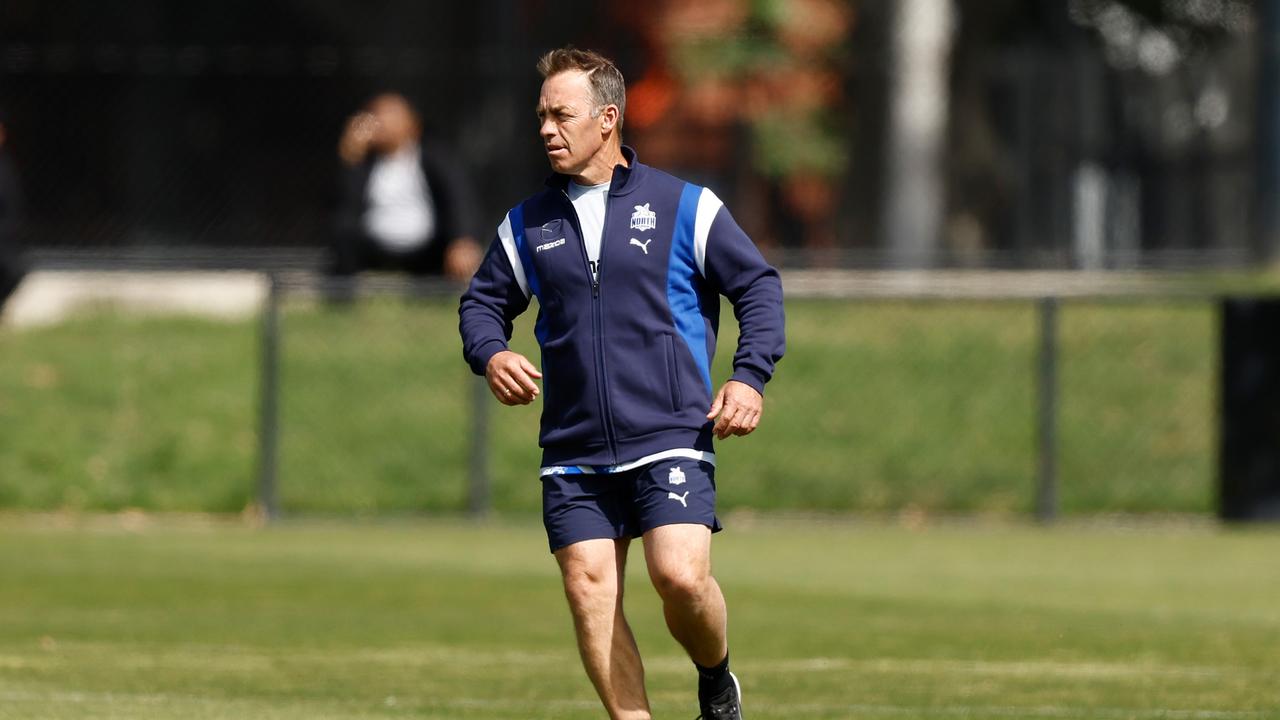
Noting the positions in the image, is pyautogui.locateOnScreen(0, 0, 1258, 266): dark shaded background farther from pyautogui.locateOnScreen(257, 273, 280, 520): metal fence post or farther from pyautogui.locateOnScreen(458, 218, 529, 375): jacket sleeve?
pyautogui.locateOnScreen(458, 218, 529, 375): jacket sleeve

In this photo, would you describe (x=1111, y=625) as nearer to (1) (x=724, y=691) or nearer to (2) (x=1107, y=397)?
(1) (x=724, y=691)

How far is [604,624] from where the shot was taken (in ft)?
22.5

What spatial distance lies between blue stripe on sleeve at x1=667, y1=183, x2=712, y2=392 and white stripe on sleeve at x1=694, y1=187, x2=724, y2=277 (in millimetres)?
11

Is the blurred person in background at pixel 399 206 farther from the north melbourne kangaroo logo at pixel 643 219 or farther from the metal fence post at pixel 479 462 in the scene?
the north melbourne kangaroo logo at pixel 643 219

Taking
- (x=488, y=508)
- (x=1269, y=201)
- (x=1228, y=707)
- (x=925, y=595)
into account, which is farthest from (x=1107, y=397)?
(x=1228, y=707)

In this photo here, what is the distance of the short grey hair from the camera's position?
6.95 metres

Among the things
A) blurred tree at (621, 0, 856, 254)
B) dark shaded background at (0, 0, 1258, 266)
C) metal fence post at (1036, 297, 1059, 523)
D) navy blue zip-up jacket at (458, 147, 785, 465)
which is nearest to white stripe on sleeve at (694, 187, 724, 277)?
navy blue zip-up jacket at (458, 147, 785, 465)

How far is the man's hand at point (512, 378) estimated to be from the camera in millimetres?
6781

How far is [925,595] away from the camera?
12227 mm

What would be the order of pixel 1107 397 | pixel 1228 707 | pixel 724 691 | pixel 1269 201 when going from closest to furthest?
pixel 724 691
pixel 1228 707
pixel 1107 397
pixel 1269 201

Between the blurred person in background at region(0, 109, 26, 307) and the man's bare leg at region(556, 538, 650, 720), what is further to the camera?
the blurred person in background at region(0, 109, 26, 307)

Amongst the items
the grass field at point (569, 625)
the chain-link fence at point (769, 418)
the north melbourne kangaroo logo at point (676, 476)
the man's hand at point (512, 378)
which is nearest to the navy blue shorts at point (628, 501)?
the north melbourne kangaroo logo at point (676, 476)

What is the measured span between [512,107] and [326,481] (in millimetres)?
4757

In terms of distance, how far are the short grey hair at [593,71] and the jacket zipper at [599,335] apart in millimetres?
272
